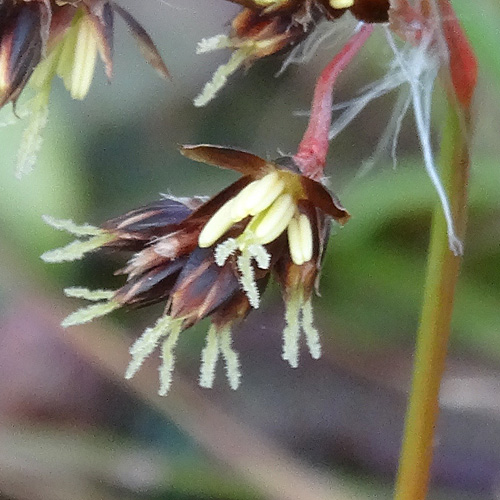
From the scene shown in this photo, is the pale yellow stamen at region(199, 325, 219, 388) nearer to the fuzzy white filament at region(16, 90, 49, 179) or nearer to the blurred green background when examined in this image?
the blurred green background

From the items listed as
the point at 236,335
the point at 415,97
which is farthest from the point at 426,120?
the point at 236,335

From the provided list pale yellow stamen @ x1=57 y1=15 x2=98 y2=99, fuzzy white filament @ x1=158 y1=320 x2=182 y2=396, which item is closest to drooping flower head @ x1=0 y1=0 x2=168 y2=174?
pale yellow stamen @ x1=57 y1=15 x2=98 y2=99

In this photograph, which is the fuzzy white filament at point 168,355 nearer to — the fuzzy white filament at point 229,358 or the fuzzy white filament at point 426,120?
the fuzzy white filament at point 229,358

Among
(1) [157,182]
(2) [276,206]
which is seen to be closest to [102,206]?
(1) [157,182]

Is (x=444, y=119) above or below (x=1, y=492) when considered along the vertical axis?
above

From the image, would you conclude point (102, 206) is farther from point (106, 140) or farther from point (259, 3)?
point (259, 3)

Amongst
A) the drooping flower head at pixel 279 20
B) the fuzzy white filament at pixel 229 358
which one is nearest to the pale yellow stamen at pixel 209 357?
the fuzzy white filament at pixel 229 358
